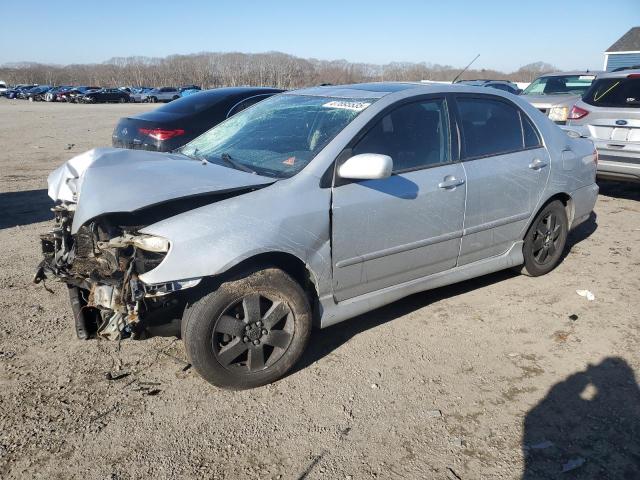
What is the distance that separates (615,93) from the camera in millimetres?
7172

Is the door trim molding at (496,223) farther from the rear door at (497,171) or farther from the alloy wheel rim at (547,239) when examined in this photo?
the alloy wheel rim at (547,239)

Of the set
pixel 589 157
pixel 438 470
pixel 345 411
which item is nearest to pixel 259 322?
pixel 345 411

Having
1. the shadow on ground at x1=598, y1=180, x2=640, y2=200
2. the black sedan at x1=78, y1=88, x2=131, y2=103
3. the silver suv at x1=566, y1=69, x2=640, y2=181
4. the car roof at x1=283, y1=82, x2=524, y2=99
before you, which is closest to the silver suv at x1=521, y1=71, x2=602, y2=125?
the shadow on ground at x1=598, y1=180, x2=640, y2=200

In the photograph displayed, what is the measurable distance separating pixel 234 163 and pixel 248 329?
3.79 feet

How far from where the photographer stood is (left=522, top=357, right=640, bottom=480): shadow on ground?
2.54 metres

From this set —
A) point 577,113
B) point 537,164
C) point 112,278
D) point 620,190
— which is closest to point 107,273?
point 112,278

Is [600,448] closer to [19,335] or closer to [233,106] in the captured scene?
[19,335]

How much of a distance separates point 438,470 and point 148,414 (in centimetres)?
158

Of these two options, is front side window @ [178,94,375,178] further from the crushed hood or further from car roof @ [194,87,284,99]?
car roof @ [194,87,284,99]

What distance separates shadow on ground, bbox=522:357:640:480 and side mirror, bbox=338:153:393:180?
1.61 meters

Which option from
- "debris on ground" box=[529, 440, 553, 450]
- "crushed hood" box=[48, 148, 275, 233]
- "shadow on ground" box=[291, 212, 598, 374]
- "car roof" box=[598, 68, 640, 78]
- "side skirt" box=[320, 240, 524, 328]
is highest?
"car roof" box=[598, 68, 640, 78]

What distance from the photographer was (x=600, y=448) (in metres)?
2.67

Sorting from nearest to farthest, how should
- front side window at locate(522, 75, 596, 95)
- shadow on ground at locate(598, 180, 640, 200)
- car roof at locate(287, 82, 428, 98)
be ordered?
1. car roof at locate(287, 82, 428, 98)
2. shadow on ground at locate(598, 180, 640, 200)
3. front side window at locate(522, 75, 596, 95)

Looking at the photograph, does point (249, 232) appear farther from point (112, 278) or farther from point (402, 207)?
point (402, 207)
